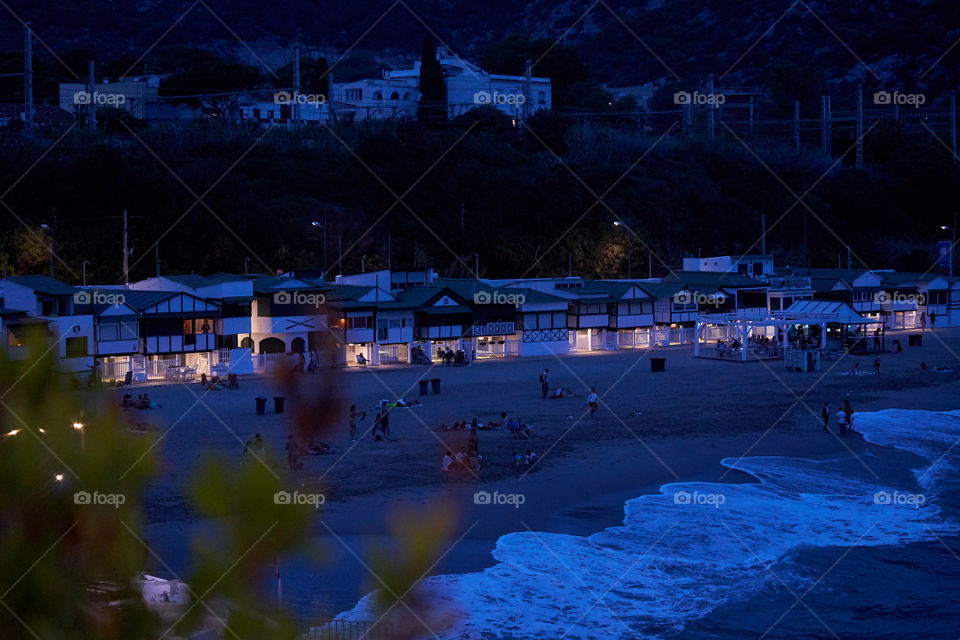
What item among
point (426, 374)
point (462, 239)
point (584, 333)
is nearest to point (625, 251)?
point (462, 239)

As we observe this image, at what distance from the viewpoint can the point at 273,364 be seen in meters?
32.1

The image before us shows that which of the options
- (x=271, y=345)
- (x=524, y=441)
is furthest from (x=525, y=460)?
(x=271, y=345)

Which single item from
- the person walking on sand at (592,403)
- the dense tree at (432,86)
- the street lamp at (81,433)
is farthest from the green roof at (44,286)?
the dense tree at (432,86)

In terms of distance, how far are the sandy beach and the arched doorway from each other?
283 centimetres

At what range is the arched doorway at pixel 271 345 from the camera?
33875mm

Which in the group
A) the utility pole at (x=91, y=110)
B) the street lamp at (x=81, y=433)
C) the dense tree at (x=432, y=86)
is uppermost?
the dense tree at (x=432, y=86)

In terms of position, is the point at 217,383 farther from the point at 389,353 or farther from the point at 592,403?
the point at 592,403

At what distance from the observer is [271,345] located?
111 ft

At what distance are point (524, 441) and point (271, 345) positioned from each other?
13.6 m

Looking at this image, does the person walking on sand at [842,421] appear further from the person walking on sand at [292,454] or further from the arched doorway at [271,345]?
the arched doorway at [271,345]

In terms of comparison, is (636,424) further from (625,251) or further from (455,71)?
(455,71)

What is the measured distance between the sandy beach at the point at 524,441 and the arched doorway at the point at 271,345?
2831 mm

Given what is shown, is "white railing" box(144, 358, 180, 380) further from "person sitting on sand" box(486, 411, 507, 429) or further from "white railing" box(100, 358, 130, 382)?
"person sitting on sand" box(486, 411, 507, 429)

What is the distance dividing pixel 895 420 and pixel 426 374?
12721mm
